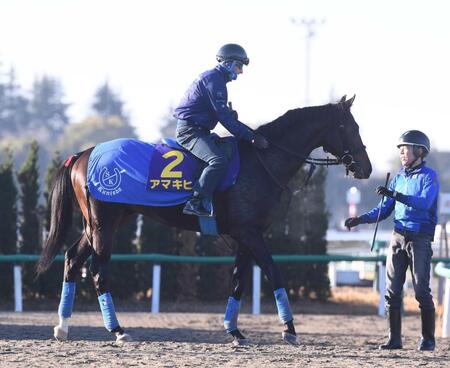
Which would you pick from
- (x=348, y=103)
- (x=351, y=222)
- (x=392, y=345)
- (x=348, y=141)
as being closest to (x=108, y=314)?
(x=351, y=222)

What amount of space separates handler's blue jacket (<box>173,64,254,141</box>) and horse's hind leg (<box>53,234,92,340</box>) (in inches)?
63.0

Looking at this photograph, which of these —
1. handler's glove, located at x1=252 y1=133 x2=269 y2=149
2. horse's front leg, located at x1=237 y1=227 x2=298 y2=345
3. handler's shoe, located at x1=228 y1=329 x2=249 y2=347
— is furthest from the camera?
handler's glove, located at x1=252 y1=133 x2=269 y2=149

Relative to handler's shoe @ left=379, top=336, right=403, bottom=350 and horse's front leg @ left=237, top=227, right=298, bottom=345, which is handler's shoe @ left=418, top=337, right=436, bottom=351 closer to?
handler's shoe @ left=379, top=336, right=403, bottom=350

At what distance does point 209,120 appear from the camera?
28.1 ft

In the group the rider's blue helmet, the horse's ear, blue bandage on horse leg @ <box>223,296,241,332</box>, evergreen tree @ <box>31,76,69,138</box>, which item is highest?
evergreen tree @ <box>31,76,69,138</box>

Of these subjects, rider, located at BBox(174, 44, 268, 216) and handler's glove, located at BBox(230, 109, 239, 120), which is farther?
handler's glove, located at BBox(230, 109, 239, 120)

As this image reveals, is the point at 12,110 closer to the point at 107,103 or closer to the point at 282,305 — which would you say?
the point at 107,103

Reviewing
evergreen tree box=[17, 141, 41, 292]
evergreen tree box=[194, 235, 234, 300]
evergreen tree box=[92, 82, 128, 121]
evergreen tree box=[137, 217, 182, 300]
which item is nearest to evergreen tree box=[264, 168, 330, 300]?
evergreen tree box=[194, 235, 234, 300]

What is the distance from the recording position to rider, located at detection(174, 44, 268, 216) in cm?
832

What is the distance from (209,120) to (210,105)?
0.44 feet

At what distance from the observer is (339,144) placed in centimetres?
886

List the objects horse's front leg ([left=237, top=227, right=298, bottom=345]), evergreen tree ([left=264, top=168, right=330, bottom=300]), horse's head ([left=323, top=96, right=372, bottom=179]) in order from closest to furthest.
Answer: horse's front leg ([left=237, top=227, right=298, bottom=345])
horse's head ([left=323, top=96, right=372, bottom=179])
evergreen tree ([left=264, top=168, right=330, bottom=300])

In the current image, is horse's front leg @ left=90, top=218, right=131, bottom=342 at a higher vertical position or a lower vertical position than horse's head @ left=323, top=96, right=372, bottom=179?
lower

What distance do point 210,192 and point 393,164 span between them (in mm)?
75421
